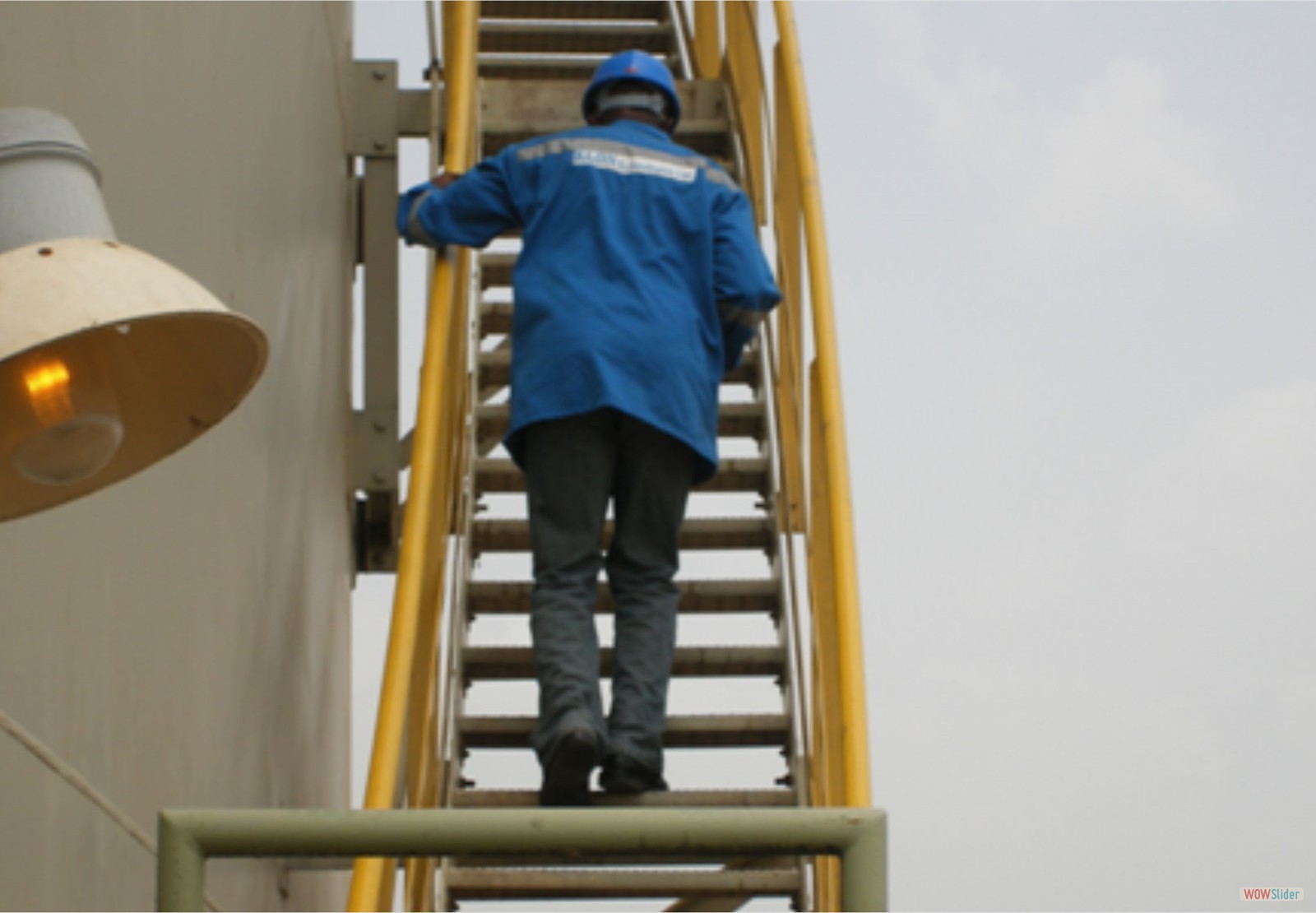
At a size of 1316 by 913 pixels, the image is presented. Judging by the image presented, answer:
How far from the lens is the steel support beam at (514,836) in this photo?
211cm

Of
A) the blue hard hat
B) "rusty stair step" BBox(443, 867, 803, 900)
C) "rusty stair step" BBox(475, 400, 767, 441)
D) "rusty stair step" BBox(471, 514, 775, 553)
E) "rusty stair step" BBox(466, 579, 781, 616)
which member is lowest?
"rusty stair step" BBox(443, 867, 803, 900)

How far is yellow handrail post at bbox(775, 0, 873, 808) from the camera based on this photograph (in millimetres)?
4930

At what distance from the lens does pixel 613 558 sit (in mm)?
5566

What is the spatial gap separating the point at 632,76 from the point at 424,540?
1536mm

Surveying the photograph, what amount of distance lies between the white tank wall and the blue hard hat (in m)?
0.97

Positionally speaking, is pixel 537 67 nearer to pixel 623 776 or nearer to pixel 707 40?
pixel 707 40

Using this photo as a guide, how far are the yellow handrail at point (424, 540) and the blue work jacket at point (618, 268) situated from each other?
0.81 ft

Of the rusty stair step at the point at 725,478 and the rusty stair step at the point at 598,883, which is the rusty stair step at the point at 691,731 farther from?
the rusty stair step at the point at 725,478

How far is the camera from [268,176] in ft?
20.4

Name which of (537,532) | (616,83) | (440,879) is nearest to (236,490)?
(537,532)

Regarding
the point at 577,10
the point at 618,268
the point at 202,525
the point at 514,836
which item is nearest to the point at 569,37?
the point at 577,10

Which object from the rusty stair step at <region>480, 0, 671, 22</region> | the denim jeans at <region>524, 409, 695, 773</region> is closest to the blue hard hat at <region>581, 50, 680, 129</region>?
the denim jeans at <region>524, 409, 695, 773</region>

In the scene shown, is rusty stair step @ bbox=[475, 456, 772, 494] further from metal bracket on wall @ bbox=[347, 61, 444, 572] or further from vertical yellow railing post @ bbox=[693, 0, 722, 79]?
vertical yellow railing post @ bbox=[693, 0, 722, 79]

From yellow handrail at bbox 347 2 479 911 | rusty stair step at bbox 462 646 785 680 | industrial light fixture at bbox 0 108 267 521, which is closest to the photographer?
industrial light fixture at bbox 0 108 267 521
